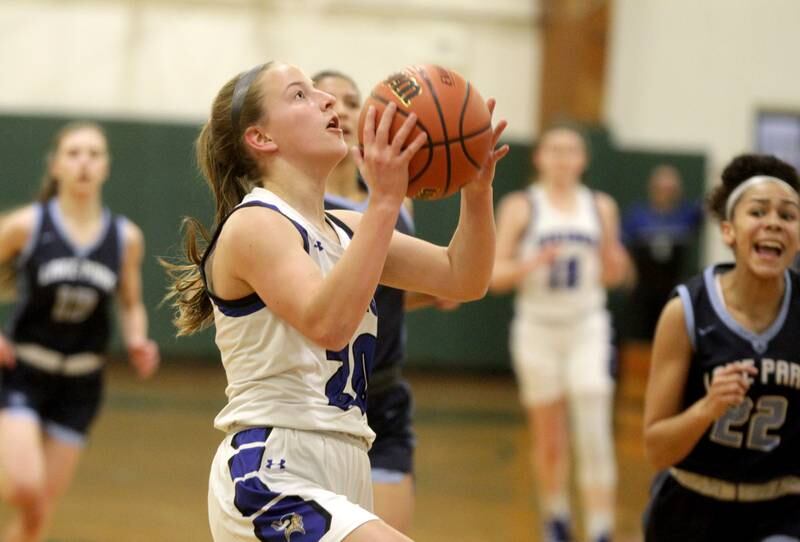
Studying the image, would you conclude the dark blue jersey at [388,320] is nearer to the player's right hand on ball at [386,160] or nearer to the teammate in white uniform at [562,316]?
the player's right hand on ball at [386,160]

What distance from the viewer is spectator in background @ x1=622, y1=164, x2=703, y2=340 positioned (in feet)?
38.5

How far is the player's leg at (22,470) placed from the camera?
5.30 meters

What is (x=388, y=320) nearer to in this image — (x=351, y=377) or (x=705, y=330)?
(x=705, y=330)

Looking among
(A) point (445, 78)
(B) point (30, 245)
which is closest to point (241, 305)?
(A) point (445, 78)

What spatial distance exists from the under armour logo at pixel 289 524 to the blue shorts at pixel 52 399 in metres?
3.25

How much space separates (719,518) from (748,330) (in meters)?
0.62

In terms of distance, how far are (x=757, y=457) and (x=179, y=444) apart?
20.5ft

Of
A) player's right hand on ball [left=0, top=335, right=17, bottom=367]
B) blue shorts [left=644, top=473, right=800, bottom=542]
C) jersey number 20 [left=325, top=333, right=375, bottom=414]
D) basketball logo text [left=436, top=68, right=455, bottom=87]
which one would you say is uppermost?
basketball logo text [left=436, top=68, right=455, bottom=87]

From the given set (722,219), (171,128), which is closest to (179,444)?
(171,128)

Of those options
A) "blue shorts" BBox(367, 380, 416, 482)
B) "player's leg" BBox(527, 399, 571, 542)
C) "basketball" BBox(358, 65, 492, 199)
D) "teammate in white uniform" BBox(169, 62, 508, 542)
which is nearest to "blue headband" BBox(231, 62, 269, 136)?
"teammate in white uniform" BBox(169, 62, 508, 542)

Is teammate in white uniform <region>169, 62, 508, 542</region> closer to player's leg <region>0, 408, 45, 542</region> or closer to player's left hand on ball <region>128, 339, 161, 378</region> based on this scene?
player's leg <region>0, 408, 45, 542</region>

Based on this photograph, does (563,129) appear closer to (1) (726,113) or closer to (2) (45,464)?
(2) (45,464)

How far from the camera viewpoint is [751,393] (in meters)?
3.62

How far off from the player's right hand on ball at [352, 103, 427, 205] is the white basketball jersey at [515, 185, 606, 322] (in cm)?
470
